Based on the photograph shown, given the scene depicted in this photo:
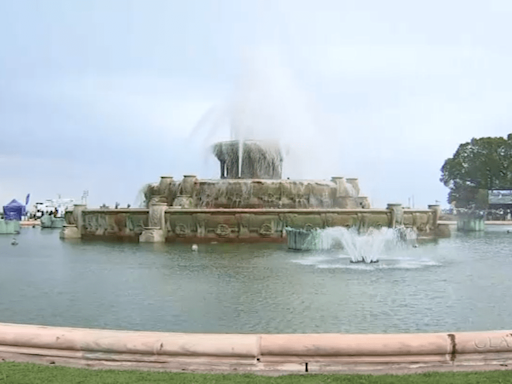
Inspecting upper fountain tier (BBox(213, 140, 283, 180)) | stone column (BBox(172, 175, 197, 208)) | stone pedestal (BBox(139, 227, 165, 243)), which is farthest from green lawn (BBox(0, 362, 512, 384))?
upper fountain tier (BBox(213, 140, 283, 180))

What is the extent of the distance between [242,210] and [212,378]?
55.9ft

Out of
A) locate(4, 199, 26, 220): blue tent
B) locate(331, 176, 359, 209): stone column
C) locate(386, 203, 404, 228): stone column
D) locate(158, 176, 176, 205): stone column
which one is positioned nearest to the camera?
locate(386, 203, 404, 228): stone column

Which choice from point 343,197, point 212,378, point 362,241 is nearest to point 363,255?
point 362,241

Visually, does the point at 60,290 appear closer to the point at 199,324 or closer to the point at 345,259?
the point at 199,324

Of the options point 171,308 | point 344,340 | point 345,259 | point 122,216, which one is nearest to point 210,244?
point 122,216

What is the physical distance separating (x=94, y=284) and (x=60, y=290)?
74 centimetres

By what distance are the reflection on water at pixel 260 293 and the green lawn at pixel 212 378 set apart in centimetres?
213

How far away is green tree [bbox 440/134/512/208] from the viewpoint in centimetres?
6625

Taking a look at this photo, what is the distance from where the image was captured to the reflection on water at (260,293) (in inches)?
280

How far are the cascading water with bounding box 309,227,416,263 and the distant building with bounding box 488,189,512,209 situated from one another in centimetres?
4439

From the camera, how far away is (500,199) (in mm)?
64188

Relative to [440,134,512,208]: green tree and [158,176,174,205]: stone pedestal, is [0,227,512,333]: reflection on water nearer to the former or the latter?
[158,176,174,205]: stone pedestal

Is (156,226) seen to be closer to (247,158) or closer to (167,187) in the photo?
(167,187)

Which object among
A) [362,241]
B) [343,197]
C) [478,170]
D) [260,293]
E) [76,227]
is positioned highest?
[478,170]
